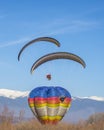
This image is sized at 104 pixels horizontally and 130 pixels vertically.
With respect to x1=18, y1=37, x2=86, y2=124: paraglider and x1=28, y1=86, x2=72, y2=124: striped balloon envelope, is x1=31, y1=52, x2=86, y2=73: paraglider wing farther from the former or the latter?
x1=28, y1=86, x2=72, y2=124: striped balloon envelope

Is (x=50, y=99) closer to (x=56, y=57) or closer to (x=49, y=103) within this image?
(x=49, y=103)

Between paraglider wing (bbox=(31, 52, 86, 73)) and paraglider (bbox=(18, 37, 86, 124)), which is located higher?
paraglider wing (bbox=(31, 52, 86, 73))

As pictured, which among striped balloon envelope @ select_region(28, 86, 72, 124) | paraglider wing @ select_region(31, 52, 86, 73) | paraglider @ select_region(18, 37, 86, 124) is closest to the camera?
paraglider wing @ select_region(31, 52, 86, 73)

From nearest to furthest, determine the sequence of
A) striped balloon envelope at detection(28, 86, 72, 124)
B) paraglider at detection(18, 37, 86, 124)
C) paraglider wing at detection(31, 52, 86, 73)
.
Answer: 1. paraglider wing at detection(31, 52, 86, 73)
2. paraglider at detection(18, 37, 86, 124)
3. striped balloon envelope at detection(28, 86, 72, 124)

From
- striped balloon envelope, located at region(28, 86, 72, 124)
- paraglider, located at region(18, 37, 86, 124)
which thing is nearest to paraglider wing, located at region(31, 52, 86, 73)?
paraglider, located at region(18, 37, 86, 124)

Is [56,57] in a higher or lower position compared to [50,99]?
higher

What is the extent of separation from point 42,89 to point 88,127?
8.31 meters

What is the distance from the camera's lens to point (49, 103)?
4838 centimetres

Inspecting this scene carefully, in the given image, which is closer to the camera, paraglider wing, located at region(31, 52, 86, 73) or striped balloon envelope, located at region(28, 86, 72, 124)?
paraglider wing, located at region(31, 52, 86, 73)

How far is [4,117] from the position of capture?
4588cm

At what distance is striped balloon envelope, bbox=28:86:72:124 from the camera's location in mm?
Result: 48344

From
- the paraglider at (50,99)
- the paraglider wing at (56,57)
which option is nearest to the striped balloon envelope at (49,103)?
the paraglider at (50,99)

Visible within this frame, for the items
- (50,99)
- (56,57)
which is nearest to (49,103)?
(50,99)

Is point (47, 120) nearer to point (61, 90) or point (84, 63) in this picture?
point (61, 90)
